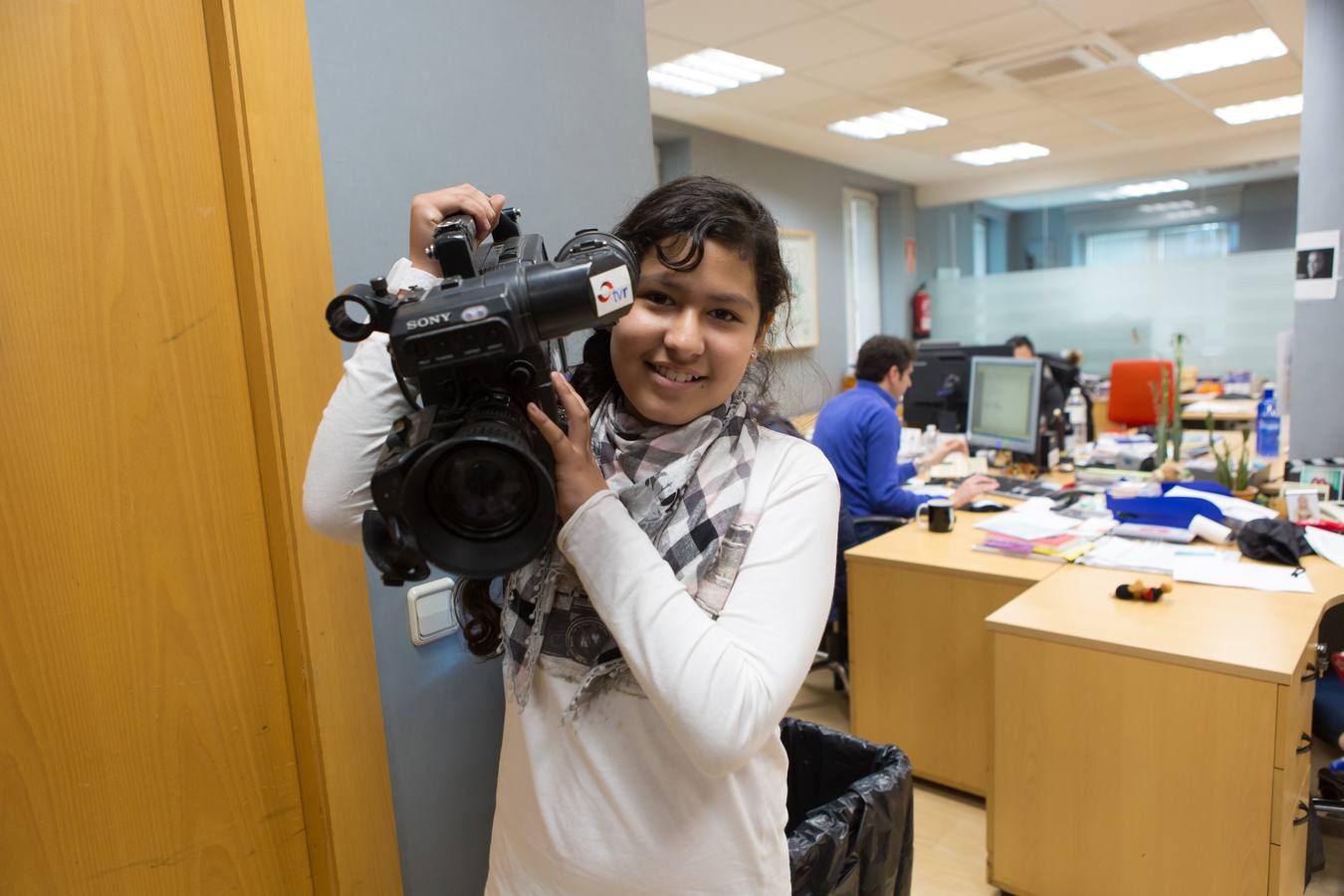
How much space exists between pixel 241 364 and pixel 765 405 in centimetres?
67

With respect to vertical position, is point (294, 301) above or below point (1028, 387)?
above

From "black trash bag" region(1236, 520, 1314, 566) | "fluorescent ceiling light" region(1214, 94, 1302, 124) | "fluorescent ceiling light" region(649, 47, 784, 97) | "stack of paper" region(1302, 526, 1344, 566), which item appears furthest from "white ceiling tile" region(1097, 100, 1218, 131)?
"black trash bag" region(1236, 520, 1314, 566)

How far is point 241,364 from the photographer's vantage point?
102 cm

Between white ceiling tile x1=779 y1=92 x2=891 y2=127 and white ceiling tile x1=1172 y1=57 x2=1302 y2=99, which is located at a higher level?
white ceiling tile x1=779 y1=92 x2=891 y2=127

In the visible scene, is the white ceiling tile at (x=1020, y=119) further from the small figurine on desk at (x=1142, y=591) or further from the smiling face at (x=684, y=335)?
the smiling face at (x=684, y=335)

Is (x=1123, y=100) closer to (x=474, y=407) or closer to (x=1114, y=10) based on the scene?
(x=1114, y=10)

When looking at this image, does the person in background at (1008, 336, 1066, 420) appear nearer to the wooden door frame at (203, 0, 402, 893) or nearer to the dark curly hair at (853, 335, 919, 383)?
the dark curly hair at (853, 335, 919, 383)

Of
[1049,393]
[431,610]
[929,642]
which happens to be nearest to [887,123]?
[1049,393]

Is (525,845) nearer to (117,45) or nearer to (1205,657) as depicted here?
(117,45)

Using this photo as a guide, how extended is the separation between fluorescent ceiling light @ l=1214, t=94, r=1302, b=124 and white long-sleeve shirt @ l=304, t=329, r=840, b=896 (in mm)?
6972

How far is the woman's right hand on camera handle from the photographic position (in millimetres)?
798

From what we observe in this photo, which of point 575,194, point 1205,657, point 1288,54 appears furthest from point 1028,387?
point 1288,54

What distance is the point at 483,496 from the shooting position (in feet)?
2.02

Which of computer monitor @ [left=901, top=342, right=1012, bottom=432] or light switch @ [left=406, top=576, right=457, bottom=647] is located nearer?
light switch @ [left=406, top=576, right=457, bottom=647]
